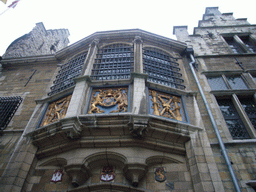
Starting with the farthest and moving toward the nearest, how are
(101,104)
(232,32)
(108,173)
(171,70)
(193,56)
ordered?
1. (232,32)
2. (193,56)
3. (171,70)
4. (101,104)
5. (108,173)

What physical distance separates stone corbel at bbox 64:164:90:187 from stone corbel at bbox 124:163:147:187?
110 centimetres

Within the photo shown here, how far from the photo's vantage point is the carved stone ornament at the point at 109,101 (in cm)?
596

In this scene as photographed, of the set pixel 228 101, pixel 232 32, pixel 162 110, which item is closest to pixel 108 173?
pixel 162 110

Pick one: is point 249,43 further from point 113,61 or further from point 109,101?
point 109,101

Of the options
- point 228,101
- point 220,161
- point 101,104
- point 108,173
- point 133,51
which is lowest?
point 108,173

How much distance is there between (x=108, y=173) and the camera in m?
5.23

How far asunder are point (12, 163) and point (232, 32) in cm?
1280

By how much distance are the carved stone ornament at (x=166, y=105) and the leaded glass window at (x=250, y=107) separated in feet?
8.45

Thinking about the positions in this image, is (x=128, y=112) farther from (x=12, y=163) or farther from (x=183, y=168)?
(x=12, y=163)

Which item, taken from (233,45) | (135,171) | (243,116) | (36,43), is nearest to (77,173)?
(135,171)

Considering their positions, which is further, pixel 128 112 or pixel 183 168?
pixel 128 112

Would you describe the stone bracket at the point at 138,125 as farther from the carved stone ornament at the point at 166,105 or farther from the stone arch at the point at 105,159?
the carved stone ornament at the point at 166,105

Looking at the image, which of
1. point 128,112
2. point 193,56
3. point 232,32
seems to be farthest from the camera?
point 232,32

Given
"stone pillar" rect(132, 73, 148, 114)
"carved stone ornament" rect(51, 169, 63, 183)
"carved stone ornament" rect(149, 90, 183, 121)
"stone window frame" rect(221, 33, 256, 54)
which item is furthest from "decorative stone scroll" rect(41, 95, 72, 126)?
"stone window frame" rect(221, 33, 256, 54)
